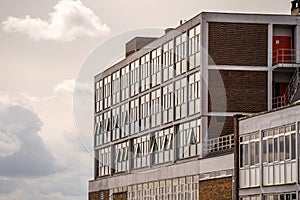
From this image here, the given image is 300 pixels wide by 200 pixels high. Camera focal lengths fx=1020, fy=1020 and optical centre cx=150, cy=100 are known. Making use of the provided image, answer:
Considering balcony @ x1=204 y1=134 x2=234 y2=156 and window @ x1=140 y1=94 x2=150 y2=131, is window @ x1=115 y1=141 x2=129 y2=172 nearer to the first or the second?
window @ x1=140 y1=94 x2=150 y2=131

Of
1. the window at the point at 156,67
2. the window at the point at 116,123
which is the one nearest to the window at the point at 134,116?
the window at the point at 116,123

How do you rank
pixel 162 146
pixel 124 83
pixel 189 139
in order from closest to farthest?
1. pixel 189 139
2. pixel 162 146
3. pixel 124 83

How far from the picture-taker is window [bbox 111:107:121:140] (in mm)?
97825

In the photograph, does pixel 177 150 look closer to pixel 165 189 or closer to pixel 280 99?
pixel 165 189

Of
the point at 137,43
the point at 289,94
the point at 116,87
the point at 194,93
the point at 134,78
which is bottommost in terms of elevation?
the point at 289,94

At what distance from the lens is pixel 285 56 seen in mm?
73062

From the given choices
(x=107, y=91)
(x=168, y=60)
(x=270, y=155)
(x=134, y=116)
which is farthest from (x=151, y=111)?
(x=270, y=155)

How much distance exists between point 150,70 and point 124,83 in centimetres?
931

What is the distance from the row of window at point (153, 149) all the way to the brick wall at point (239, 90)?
2.63m

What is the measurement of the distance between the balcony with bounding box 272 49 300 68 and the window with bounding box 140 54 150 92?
17.2m

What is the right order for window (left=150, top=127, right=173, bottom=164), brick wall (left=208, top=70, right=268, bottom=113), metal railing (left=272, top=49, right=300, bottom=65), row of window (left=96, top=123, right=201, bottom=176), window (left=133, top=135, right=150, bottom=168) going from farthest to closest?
window (left=133, top=135, right=150, bottom=168) < window (left=150, top=127, right=173, bottom=164) < row of window (left=96, top=123, right=201, bottom=176) < metal railing (left=272, top=49, right=300, bottom=65) < brick wall (left=208, top=70, right=268, bottom=113)

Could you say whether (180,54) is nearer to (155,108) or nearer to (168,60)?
(168,60)

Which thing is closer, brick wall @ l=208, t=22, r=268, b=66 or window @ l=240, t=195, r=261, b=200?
window @ l=240, t=195, r=261, b=200

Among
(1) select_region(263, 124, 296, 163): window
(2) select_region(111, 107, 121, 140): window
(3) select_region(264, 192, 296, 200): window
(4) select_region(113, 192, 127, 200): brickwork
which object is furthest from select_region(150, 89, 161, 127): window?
(3) select_region(264, 192, 296, 200): window
